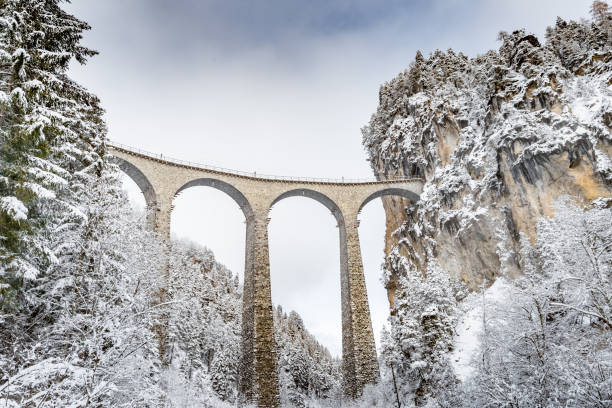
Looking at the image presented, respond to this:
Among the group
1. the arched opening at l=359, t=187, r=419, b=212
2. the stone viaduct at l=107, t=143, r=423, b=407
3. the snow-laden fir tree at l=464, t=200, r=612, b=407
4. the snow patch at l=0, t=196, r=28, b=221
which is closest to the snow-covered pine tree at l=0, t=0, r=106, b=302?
the snow patch at l=0, t=196, r=28, b=221

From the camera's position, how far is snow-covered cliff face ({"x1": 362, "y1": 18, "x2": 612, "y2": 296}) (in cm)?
2555

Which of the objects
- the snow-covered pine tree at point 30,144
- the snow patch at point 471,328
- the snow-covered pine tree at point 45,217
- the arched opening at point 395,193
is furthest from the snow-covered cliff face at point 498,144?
the snow-covered pine tree at point 30,144

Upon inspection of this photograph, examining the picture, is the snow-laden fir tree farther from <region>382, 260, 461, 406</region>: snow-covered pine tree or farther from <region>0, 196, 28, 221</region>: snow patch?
<region>0, 196, 28, 221</region>: snow patch

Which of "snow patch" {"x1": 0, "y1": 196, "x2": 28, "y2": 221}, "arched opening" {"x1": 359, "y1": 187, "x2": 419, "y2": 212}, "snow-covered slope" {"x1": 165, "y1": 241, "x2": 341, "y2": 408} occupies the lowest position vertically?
"snow-covered slope" {"x1": 165, "y1": 241, "x2": 341, "y2": 408}

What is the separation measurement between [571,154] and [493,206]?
5877 millimetres

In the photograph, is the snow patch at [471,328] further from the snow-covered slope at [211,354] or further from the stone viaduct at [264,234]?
the snow-covered slope at [211,354]

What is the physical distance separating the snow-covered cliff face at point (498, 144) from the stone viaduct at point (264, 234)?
4.40 m

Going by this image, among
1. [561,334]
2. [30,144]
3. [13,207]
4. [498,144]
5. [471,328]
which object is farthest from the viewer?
[498,144]

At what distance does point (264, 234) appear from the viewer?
3062 cm

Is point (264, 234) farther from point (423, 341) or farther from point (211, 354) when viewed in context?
point (211, 354)

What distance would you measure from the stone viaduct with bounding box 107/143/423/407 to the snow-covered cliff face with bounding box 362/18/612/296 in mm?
4404

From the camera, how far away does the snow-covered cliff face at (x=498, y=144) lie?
25.5 metres

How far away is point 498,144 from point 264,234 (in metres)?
18.2

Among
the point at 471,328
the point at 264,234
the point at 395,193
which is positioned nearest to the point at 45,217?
the point at 264,234
